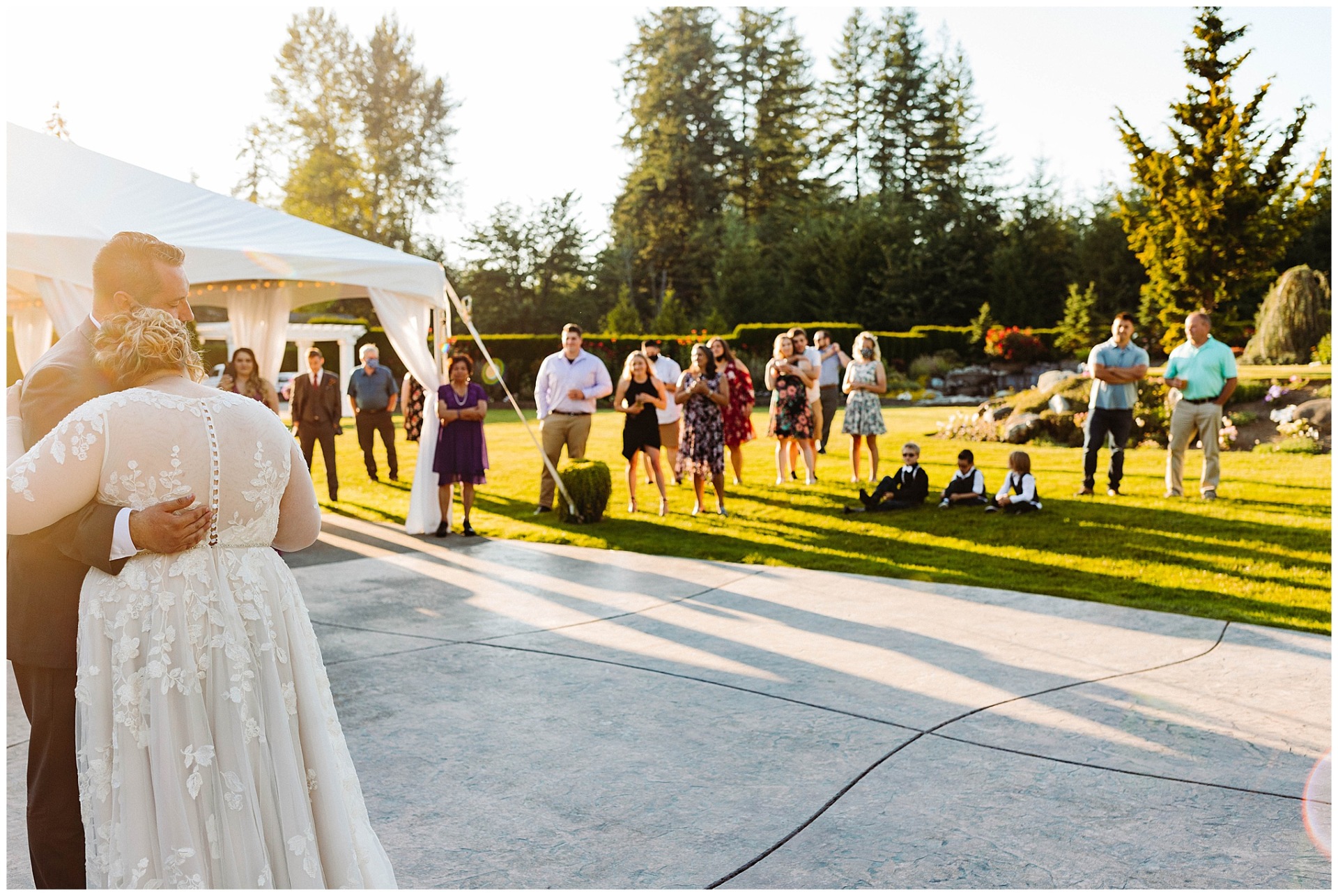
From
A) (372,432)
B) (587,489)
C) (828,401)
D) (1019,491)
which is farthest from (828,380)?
(372,432)

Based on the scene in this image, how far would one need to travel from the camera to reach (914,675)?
522 centimetres

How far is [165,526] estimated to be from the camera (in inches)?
92.8

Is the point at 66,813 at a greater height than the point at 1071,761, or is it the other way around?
the point at 66,813

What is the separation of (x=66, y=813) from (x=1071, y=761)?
11.1ft

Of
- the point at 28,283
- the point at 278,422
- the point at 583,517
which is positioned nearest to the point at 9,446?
the point at 278,422

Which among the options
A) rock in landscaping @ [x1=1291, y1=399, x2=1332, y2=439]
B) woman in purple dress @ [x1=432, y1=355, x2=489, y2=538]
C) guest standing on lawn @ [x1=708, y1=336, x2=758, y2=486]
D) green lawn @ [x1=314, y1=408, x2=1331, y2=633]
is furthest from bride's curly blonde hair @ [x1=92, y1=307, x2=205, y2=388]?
rock in landscaping @ [x1=1291, y1=399, x2=1332, y2=439]

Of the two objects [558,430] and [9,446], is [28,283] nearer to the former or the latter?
[558,430]

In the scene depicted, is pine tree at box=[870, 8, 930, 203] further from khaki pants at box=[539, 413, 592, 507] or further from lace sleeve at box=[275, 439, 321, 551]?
lace sleeve at box=[275, 439, 321, 551]

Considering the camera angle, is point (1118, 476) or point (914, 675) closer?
point (914, 675)

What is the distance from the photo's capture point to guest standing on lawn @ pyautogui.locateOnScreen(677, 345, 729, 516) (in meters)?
10.4

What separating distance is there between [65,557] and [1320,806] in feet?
12.8

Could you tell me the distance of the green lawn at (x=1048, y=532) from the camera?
723 centimetres

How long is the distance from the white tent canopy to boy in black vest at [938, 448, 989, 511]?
5.02 metres

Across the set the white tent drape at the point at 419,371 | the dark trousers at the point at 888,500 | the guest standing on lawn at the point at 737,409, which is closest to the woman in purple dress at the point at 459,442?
the white tent drape at the point at 419,371
